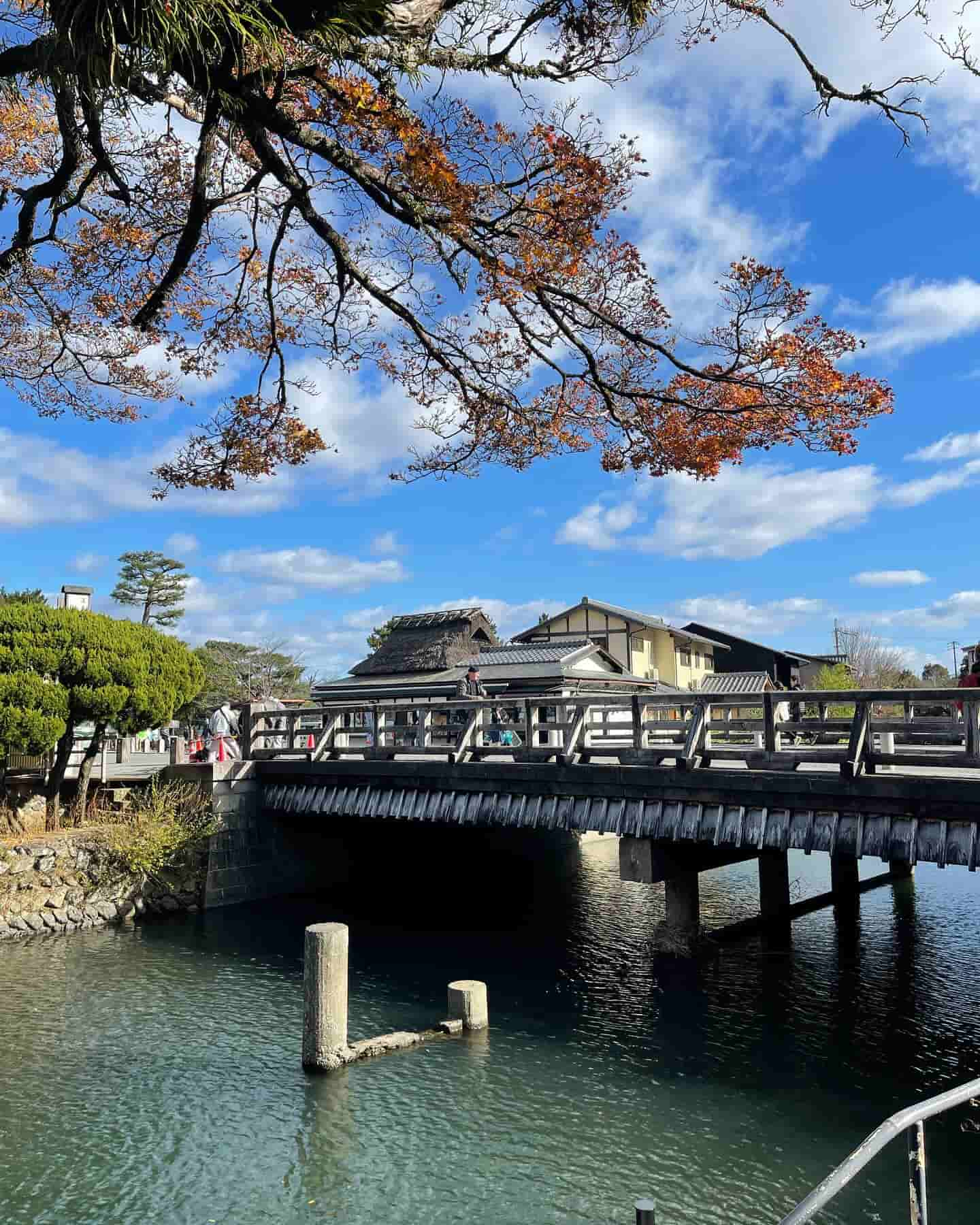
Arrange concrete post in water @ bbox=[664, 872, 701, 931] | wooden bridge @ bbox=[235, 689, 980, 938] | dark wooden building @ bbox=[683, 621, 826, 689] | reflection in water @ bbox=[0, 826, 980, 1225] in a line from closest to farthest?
reflection in water @ bbox=[0, 826, 980, 1225]
wooden bridge @ bbox=[235, 689, 980, 938]
concrete post in water @ bbox=[664, 872, 701, 931]
dark wooden building @ bbox=[683, 621, 826, 689]

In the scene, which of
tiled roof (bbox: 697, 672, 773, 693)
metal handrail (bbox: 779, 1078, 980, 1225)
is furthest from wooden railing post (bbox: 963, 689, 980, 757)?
tiled roof (bbox: 697, 672, 773, 693)

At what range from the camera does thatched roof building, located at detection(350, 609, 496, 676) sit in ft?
117

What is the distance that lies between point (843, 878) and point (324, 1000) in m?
12.3

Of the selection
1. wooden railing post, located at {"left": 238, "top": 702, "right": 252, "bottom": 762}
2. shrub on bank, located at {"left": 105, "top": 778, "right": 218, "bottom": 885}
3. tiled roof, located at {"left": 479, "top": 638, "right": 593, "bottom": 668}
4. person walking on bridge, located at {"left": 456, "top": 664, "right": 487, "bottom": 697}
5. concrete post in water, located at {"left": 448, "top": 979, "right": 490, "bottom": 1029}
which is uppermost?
tiled roof, located at {"left": 479, "top": 638, "right": 593, "bottom": 668}

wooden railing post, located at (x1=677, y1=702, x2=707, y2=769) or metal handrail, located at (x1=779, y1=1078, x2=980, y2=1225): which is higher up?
wooden railing post, located at (x1=677, y1=702, x2=707, y2=769)

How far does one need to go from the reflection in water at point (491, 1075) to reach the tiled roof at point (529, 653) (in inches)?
585

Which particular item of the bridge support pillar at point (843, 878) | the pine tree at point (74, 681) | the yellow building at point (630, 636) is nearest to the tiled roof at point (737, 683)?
the yellow building at point (630, 636)

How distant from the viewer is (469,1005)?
1180cm

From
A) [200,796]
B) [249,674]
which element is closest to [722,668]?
[249,674]

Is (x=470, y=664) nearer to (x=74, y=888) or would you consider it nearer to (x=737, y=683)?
(x=737, y=683)

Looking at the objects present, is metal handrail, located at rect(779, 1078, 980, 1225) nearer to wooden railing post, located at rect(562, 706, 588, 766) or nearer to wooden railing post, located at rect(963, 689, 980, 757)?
wooden railing post, located at rect(963, 689, 980, 757)

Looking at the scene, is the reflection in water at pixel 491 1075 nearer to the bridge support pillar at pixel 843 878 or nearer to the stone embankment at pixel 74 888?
the bridge support pillar at pixel 843 878

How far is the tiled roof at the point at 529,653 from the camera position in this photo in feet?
108

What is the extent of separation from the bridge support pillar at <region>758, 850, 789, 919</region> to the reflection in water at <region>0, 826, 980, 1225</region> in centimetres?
63
